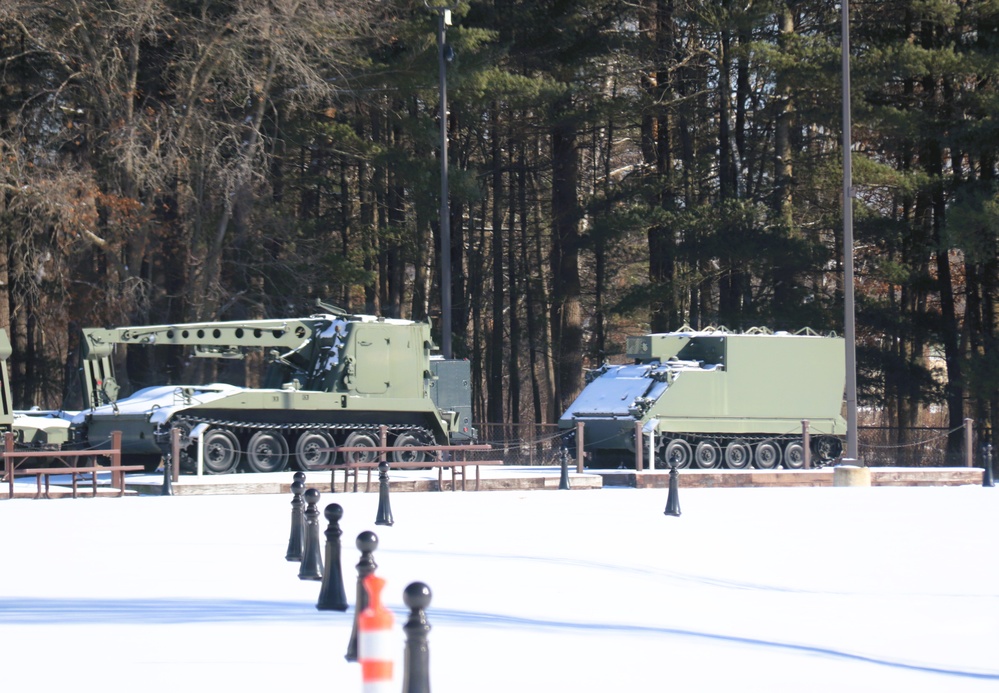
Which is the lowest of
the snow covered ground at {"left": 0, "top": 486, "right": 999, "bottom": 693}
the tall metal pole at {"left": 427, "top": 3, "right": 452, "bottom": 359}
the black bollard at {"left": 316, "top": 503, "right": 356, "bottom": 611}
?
the snow covered ground at {"left": 0, "top": 486, "right": 999, "bottom": 693}

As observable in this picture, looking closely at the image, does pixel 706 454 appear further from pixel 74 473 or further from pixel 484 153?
pixel 484 153

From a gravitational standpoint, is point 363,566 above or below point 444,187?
below

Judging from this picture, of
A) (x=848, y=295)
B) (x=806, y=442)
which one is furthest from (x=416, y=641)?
(x=806, y=442)

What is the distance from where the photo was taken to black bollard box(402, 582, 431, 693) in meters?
5.01

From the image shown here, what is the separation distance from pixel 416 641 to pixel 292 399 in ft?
72.1

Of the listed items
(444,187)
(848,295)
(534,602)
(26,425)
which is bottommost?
(534,602)

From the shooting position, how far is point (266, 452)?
86.7 feet

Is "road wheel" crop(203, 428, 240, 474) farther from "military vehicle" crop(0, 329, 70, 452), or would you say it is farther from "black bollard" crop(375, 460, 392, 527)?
"black bollard" crop(375, 460, 392, 527)

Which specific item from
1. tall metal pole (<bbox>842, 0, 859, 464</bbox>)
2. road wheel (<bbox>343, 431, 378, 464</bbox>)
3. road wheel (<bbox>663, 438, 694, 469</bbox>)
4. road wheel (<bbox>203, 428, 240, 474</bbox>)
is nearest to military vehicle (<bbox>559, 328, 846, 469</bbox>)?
road wheel (<bbox>663, 438, 694, 469</bbox>)

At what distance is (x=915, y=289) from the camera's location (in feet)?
128

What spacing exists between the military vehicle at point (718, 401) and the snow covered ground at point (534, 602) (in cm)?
1125

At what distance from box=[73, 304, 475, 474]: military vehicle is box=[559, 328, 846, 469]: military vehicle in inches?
121

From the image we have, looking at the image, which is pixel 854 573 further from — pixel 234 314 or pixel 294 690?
pixel 234 314

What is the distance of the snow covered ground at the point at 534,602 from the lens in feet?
24.1
